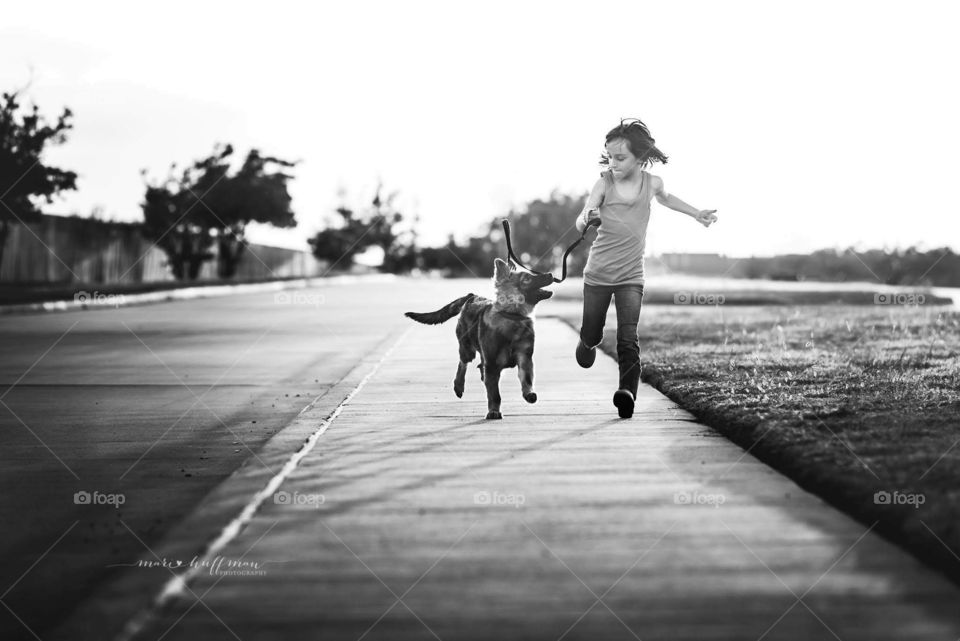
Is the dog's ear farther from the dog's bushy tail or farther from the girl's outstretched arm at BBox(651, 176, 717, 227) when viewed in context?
the girl's outstretched arm at BBox(651, 176, 717, 227)

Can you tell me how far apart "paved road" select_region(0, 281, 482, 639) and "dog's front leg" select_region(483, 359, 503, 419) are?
A: 1.52m

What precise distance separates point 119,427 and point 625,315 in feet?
12.1

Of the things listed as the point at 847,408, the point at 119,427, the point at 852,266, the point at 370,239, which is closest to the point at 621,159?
the point at 847,408

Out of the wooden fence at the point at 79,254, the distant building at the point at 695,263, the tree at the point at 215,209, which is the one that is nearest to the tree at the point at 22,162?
the wooden fence at the point at 79,254

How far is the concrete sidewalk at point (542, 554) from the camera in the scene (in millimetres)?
3691

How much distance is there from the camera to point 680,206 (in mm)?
7965

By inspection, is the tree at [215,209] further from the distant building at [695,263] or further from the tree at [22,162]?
the distant building at [695,263]

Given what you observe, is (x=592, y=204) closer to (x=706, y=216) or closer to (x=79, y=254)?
(x=706, y=216)

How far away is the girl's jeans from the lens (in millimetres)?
7953

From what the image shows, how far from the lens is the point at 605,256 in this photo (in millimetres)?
7965

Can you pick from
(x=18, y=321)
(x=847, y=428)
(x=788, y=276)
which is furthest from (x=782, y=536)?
(x=788, y=276)

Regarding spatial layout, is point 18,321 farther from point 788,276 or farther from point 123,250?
point 788,276

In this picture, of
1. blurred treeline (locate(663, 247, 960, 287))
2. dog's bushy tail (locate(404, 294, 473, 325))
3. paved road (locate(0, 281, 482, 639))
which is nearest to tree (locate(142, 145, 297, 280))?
blurred treeline (locate(663, 247, 960, 287))

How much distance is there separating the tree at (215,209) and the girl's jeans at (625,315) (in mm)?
A: 44871
